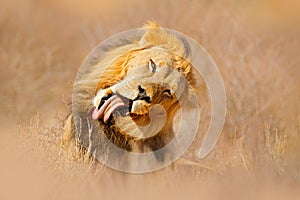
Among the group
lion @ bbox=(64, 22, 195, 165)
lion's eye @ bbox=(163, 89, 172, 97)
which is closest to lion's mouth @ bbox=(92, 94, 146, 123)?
lion @ bbox=(64, 22, 195, 165)

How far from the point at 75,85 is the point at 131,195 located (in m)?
0.68

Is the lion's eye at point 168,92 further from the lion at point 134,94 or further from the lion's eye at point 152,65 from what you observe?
the lion's eye at point 152,65

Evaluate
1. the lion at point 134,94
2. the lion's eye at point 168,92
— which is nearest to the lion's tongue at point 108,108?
the lion at point 134,94

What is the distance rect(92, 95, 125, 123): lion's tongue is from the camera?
11.8ft

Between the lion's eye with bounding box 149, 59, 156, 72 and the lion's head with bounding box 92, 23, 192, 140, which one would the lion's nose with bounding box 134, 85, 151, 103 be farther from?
the lion's eye with bounding box 149, 59, 156, 72

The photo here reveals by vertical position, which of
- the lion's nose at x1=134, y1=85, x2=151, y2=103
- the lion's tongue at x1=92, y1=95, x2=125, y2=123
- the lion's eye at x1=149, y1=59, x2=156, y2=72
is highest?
the lion's eye at x1=149, y1=59, x2=156, y2=72

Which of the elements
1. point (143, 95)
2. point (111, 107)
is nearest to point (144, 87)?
point (143, 95)

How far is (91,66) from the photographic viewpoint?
12.4 feet

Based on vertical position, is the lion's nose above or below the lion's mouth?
above

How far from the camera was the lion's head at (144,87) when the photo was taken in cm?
359

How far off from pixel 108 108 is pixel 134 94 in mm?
170

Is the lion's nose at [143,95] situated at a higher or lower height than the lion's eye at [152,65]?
lower

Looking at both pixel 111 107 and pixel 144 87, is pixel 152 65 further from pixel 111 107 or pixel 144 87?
pixel 111 107

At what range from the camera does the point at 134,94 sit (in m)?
3.58
